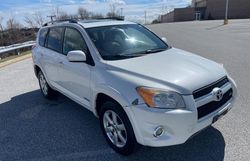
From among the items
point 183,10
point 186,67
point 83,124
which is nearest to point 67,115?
point 83,124

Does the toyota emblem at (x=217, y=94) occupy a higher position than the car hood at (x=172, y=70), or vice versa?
the car hood at (x=172, y=70)

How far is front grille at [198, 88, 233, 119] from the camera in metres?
2.95

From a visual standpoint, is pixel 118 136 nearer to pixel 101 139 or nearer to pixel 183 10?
pixel 101 139

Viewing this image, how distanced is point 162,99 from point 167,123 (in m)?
0.28

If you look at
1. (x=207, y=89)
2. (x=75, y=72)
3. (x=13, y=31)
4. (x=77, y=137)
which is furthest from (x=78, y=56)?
(x=13, y=31)

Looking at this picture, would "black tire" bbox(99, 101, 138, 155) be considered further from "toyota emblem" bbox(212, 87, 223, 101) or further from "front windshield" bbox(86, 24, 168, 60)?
"toyota emblem" bbox(212, 87, 223, 101)

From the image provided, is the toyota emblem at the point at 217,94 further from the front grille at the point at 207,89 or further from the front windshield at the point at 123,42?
the front windshield at the point at 123,42

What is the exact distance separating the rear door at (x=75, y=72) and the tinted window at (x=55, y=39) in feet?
0.73

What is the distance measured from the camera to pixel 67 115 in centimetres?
485

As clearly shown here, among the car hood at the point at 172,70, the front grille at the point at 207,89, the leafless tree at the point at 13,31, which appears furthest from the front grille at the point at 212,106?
the leafless tree at the point at 13,31

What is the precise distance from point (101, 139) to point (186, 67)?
1.72 meters

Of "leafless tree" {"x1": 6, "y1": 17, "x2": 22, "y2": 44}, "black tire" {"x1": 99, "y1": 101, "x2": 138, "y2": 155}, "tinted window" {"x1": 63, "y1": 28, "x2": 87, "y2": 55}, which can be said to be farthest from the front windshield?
"leafless tree" {"x1": 6, "y1": 17, "x2": 22, "y2": 44}

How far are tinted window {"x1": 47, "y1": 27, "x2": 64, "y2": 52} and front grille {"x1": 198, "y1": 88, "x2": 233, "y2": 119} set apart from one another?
2990 mm

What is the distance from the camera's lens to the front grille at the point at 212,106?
295cm
